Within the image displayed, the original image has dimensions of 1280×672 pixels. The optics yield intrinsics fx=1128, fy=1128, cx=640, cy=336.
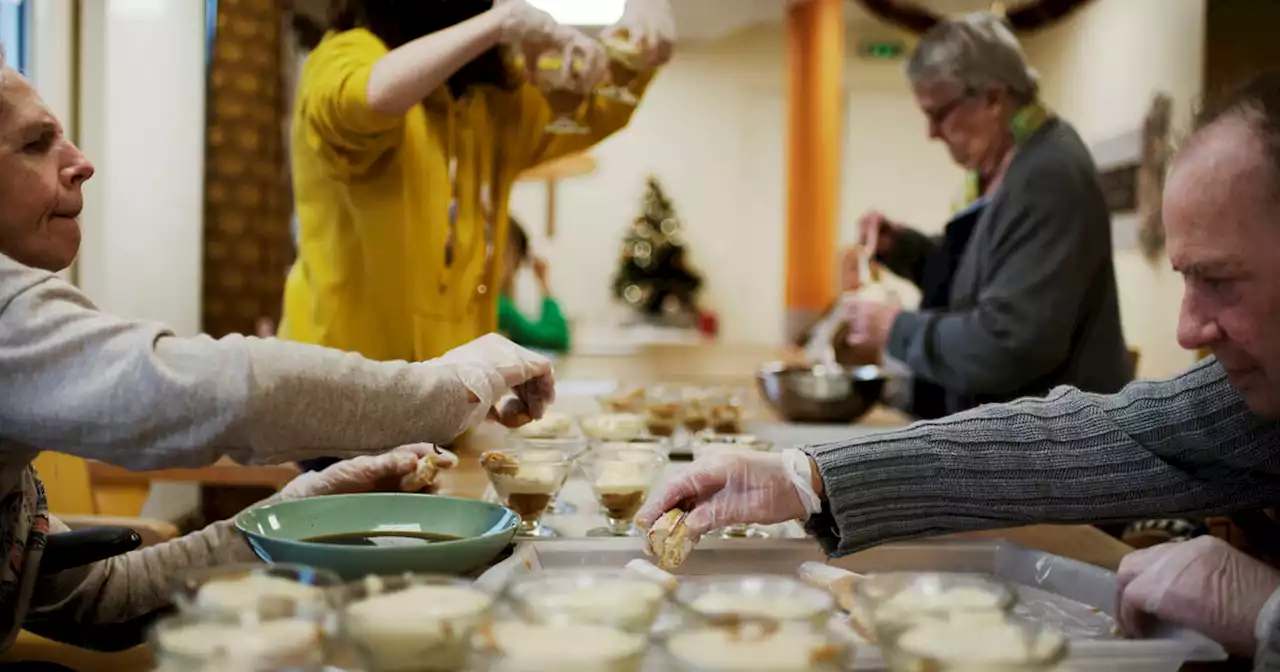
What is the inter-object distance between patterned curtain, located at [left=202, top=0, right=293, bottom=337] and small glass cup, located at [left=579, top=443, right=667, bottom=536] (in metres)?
3.55

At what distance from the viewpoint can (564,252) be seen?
10.0 m

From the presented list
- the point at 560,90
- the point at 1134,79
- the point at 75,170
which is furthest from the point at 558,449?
the point at 1134,79

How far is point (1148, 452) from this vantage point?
4.65ft

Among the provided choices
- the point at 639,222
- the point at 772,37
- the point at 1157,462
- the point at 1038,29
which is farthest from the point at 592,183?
the point at 1157,462

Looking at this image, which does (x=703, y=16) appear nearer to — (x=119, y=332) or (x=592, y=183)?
(x=592, y=183)

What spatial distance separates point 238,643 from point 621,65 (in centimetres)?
179

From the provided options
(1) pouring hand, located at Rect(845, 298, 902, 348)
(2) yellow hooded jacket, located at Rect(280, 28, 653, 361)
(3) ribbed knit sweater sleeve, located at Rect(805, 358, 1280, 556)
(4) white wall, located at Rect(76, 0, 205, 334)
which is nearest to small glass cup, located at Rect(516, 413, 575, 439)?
(2) yellow hooded jacket, located at Rect(280, 28, 653, 361)

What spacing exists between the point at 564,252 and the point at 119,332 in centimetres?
911

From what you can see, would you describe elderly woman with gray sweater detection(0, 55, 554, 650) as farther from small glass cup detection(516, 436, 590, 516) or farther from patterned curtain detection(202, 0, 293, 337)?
patterned curtain detection(202, 0, 293, 337)

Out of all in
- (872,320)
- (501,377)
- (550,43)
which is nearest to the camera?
(501,377)

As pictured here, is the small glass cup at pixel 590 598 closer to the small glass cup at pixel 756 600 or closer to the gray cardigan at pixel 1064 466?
the small glass cup at pixel 756 600

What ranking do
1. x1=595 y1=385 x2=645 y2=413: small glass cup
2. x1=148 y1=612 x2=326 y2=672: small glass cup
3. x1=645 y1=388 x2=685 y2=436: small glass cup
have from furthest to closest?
x1=595 y1=385 x2=645 y2=413: small glass cup → x1=645 y1=388 x2=685 y2=436: small glass cup → x1=148 y1=612 x2=326 y2=672: small glass cup

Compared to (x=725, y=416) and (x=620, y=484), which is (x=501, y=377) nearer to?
(x=620, y=484)

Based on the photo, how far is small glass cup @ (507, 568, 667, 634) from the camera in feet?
2.79
